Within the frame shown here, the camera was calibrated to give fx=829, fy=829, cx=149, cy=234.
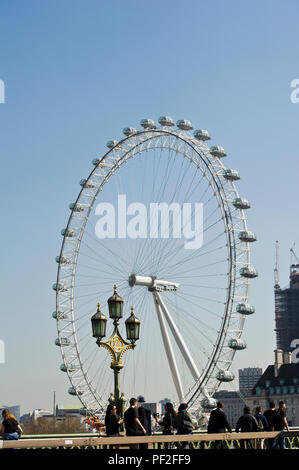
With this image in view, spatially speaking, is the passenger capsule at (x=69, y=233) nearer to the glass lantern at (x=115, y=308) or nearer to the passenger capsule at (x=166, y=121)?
the passenger capsule at (x=166, y=121)

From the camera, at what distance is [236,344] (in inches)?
1928

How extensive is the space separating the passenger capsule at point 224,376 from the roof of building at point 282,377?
6857cm

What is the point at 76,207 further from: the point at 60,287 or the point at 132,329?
the point at 132,329

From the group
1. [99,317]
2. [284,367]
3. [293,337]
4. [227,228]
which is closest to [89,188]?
[227,228]

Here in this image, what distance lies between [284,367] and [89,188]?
67.6 m

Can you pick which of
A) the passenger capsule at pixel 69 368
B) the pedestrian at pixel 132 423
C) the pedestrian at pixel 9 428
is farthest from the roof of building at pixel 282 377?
the pedestrian at pixel 132 423

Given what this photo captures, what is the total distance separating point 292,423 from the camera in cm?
11600

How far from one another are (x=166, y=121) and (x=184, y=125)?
1445mm

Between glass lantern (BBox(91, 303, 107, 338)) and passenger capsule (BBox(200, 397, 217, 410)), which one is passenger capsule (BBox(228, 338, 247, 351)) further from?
glass lantern (BBox(91, 303, 107, 338))

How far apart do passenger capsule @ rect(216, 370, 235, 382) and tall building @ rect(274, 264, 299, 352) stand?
315 feet

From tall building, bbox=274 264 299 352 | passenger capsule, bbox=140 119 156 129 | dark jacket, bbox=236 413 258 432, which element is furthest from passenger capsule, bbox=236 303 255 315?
tall building, bbox=274 264 299 352

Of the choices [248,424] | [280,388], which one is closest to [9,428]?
[248,424]
